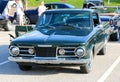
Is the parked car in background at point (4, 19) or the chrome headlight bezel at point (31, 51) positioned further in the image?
the parked car in background at point (4, 19)

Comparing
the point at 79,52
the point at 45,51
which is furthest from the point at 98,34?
the point at 45,51

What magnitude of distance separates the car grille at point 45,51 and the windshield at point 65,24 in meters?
0.83

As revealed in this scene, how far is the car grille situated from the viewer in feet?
30.6

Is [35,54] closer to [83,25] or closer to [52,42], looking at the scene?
[52,42]

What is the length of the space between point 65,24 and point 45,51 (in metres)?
1.60

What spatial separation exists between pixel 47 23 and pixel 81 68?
6.20ft

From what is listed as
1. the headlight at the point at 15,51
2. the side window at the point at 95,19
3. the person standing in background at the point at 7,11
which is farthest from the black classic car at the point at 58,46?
the person standing in background at the point at 7,11

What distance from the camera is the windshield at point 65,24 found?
10323mm

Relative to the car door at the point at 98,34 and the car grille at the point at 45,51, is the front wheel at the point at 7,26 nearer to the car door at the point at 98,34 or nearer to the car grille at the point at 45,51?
the car door at the point at 98,34

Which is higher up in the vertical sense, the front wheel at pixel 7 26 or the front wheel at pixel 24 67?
the front wheel at pixel 24 67

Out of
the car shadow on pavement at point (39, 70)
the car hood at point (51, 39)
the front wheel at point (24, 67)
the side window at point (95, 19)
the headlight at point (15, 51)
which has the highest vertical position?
the side window at point (95, 19)

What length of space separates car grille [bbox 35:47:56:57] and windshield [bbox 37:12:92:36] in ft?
2.71

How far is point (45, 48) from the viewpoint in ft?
30.6

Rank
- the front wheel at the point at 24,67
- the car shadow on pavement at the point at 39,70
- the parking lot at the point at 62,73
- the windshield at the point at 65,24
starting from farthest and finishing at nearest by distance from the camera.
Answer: the windshield at the point at 65,24
the front wheel at the point at 24,67
the car shadow on pavement at the point at 39,70
the parking lot at the point at 62,73
